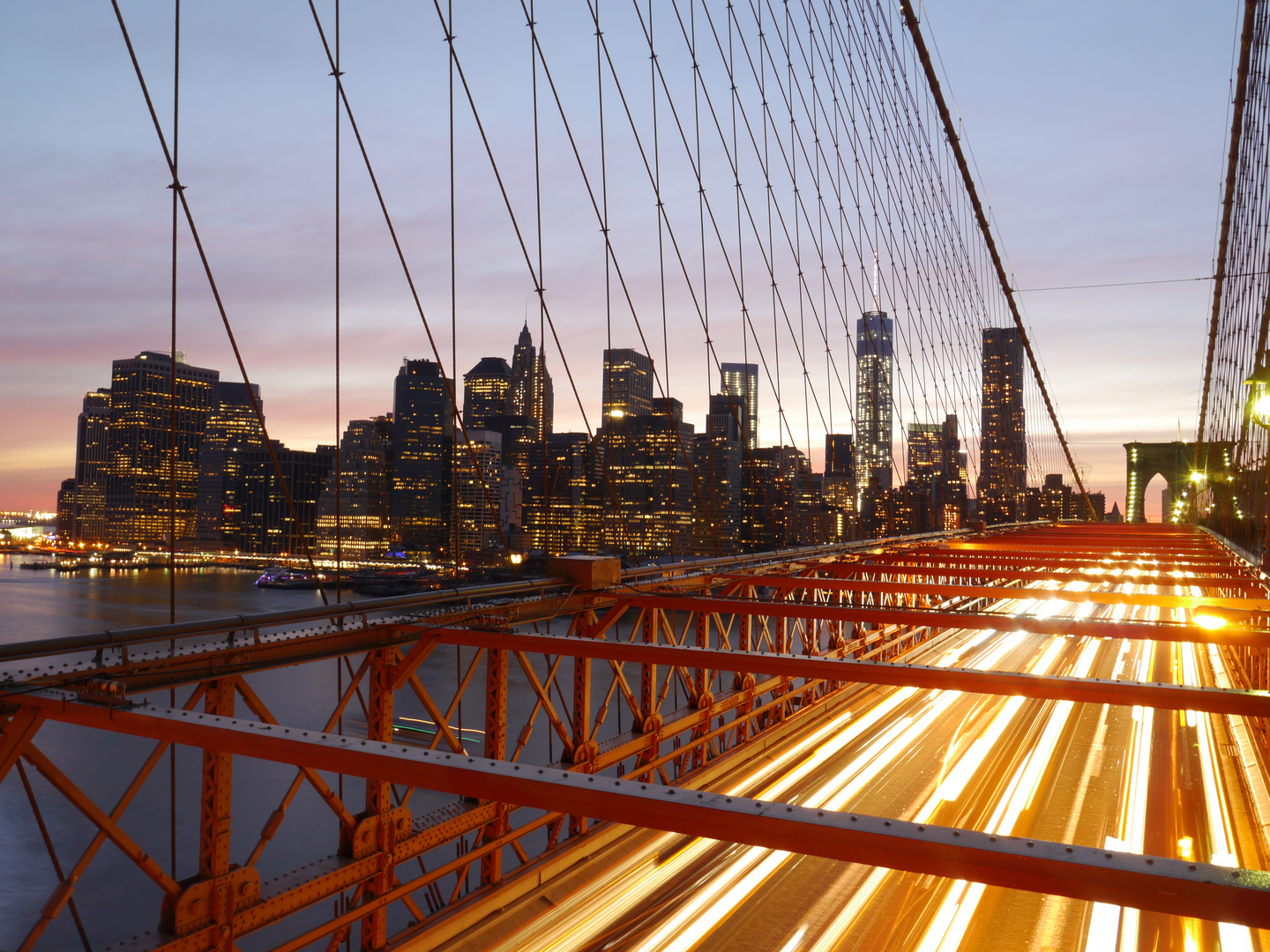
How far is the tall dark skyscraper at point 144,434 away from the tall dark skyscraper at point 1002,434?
51.2 m

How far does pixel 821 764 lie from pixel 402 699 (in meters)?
59.7

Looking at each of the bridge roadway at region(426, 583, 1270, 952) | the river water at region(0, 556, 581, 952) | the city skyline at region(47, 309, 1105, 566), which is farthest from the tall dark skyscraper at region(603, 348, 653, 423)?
the bridge roadway at region(426, 583, 1270, 952)

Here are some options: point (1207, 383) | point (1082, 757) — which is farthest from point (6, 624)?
point (1207, 383)

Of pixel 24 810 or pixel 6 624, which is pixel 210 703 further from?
pixel 6 624

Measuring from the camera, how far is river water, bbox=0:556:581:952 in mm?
37219

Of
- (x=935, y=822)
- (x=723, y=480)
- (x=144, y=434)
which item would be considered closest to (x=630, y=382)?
(x=723, y=480)

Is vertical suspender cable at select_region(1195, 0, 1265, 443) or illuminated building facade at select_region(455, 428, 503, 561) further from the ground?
vertical suspender cable at select_region(1195, 0, 1265, 443)

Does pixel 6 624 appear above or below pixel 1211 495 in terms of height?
below

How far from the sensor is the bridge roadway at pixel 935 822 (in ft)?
21.2

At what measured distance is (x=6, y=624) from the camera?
6562 centimetres

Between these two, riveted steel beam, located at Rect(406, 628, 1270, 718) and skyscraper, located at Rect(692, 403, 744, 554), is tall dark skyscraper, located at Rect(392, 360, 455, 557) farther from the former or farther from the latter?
riveted steel beam, located at Rect(406, 628, 1270, 718)

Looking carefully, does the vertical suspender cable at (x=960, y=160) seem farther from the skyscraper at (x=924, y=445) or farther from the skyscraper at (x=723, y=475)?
the skyscraper at (x=723, y=475)

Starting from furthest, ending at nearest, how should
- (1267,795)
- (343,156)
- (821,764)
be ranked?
(343,156)
(821,764)
(1267,795)

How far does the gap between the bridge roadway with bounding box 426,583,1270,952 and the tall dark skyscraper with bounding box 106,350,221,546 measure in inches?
560
